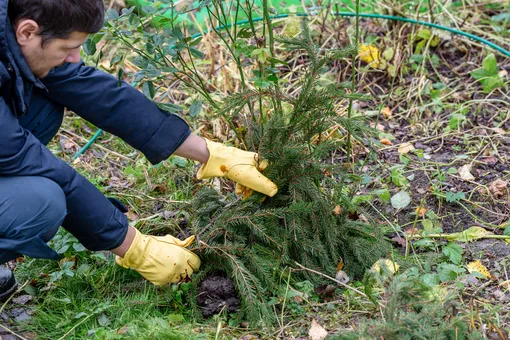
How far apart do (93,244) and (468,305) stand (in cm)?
116

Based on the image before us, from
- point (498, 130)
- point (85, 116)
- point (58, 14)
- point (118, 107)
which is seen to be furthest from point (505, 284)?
point (58, 14)

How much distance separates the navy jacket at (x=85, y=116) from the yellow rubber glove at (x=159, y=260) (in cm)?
8

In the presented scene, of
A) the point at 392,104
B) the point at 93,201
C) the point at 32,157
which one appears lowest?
the point at 392,104

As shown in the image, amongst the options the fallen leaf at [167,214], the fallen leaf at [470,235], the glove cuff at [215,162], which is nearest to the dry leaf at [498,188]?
the fallen leaf at [470,235]

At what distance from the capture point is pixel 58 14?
71.2 inches

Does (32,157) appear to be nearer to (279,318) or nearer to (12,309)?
(12,309)

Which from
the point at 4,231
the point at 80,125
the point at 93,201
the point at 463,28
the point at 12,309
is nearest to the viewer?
the point at 4,231

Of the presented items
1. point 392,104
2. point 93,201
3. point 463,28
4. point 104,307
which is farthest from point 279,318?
point 463,28

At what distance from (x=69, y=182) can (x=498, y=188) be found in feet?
5.44

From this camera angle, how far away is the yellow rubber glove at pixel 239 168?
2.14m

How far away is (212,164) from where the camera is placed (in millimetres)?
2223

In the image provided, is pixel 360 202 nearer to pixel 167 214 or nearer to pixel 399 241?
pixel 399 241

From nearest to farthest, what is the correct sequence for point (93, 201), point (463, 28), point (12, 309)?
1. point (93, 201)
2. point (12, 309)
3. point (463, 28)

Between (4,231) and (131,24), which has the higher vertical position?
(131,24)
